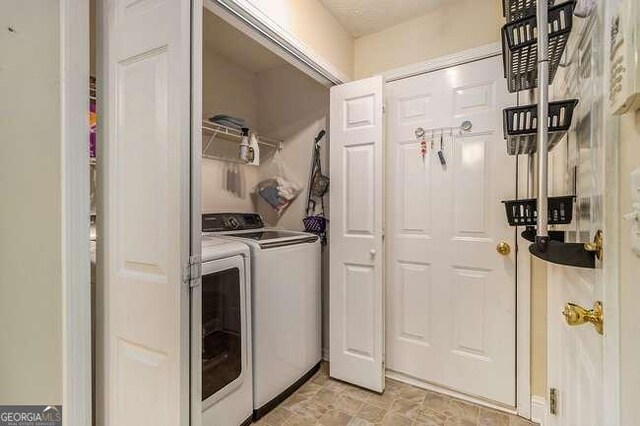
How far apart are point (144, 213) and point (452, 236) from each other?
1.73 meters

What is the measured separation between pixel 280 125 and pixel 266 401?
210 cm

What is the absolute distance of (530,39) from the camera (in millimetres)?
873

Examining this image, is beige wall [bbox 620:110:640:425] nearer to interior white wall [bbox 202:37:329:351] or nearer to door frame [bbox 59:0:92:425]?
door frame [bbox 59:0:92:425]

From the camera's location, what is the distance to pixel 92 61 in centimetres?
126

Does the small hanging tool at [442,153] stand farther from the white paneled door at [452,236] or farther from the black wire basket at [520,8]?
the black wire basket at [520,8]

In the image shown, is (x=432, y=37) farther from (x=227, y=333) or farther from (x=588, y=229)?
(x=227, y=333)

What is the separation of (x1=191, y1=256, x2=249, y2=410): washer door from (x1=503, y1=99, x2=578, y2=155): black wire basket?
136 cm

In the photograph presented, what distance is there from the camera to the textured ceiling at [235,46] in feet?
6.70

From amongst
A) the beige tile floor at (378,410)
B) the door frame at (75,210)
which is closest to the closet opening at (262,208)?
the beige tile floor at (378,410)

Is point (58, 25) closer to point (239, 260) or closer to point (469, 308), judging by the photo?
point (239, 260)

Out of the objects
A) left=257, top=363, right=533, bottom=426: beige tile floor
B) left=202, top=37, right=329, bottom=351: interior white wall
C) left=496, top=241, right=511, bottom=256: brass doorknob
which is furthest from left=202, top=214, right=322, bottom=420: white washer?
left=496, top=241, right=511, bottom=256: brass doorknob

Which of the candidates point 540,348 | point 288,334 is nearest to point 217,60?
point 288,334

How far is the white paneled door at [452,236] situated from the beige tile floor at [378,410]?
108 mm

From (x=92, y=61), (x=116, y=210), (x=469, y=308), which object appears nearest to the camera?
(x=116, y=210)
